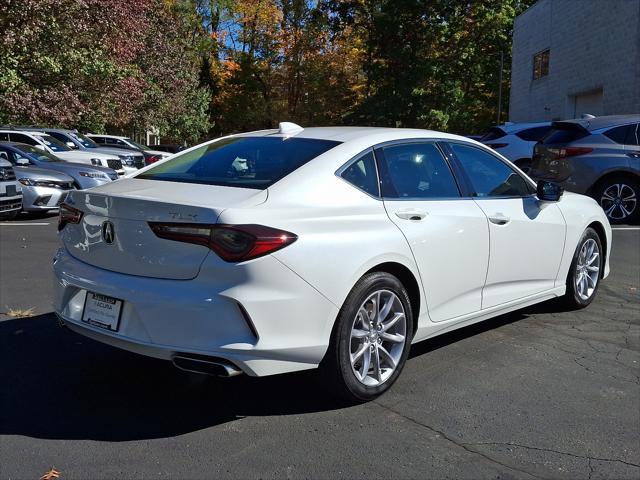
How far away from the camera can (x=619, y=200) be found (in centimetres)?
1096

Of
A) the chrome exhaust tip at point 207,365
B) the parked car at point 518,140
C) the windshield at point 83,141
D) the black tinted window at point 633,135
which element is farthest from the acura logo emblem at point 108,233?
the windshield at point 83,141

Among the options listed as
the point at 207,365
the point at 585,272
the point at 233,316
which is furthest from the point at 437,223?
the point at 585,272

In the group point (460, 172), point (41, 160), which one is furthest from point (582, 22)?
point (460, 172)

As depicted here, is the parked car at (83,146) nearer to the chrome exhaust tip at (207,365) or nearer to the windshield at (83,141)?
the windshield at (83,141)

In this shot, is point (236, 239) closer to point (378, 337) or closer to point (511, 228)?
point (378, 337)

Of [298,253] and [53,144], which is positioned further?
[53,144]

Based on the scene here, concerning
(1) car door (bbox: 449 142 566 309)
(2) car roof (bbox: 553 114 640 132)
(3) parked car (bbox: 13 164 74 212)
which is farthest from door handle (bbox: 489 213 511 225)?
(3) parked car (bbox: 13 164 74 212)

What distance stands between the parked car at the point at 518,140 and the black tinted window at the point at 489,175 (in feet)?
31.6

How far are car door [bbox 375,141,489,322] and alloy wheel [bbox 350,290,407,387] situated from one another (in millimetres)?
310

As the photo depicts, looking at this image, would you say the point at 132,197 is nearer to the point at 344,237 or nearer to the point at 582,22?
the point at 344,237

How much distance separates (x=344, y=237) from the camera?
3.68 meters

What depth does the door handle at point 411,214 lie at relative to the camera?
13.4 ft

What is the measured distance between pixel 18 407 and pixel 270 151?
82.7 inches

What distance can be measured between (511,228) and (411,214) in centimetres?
113
